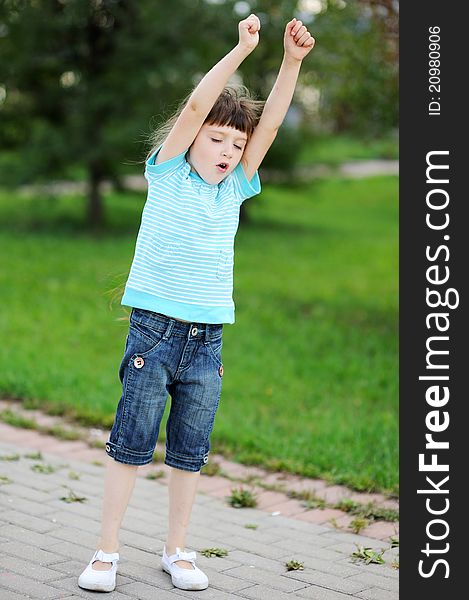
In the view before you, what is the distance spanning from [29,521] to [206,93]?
180cm

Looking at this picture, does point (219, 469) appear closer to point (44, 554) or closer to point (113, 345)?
point (44, 554)

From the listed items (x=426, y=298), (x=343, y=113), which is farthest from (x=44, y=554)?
(x=343, y=113)

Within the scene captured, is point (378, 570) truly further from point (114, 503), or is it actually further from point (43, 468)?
point (43, 468)

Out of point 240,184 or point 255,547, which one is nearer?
point 240,184

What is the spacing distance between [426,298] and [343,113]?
946 centimetres

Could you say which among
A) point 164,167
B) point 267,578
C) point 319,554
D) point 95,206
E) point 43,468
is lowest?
point 267,578

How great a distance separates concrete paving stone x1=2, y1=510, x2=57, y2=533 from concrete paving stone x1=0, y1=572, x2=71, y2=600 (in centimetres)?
55

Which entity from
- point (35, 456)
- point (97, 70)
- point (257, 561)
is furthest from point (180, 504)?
point (97, 70)

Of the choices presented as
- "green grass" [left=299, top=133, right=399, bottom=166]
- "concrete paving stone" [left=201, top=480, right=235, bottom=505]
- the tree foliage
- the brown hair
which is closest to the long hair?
the brown hair

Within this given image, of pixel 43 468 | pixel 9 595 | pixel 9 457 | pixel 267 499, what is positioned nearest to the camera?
pixel 9 595

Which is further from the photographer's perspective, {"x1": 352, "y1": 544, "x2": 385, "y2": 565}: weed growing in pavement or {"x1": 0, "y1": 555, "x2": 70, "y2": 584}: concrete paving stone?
{"x1": 352, "y1": 544, "x2": 385, "y2": 565}: weed growing in pavement

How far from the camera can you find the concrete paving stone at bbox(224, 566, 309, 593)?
3457 millimetres

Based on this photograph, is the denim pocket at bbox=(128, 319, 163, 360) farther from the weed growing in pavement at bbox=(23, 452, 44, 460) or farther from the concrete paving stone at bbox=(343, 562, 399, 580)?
the weed growing in pavement at bbox=(23, 452, 44, 460)

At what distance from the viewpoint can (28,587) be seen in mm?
3281
